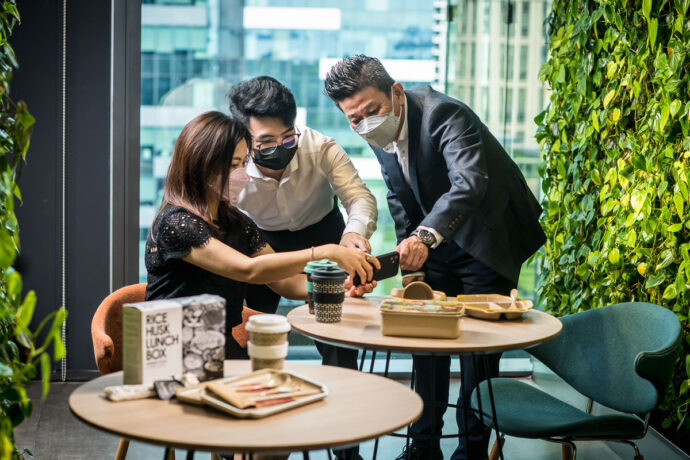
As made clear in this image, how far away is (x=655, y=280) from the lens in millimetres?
2840

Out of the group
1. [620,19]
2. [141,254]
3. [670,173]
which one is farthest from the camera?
[141,254]

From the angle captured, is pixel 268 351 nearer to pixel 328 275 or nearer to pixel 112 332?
pixel 328 275

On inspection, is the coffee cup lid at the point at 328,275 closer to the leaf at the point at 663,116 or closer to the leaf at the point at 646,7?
the leaf at the point at 663,116

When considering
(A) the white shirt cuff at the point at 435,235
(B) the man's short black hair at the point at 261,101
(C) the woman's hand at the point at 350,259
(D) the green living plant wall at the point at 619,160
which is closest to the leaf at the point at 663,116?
(D) the green living plant wall at the point at 619,160

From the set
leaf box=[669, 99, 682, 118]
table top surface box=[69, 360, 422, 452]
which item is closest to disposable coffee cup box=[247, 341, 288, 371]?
table top surface box=[69, 360, 422, 452]

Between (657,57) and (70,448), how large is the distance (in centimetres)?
292

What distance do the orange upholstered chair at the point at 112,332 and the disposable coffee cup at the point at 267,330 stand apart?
0.87 meters

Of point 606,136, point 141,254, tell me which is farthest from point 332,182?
point 141,254

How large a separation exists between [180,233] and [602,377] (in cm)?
149

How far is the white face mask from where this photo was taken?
10.0 ft

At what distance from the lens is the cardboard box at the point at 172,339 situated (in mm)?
1440

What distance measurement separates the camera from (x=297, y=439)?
126 centimetres

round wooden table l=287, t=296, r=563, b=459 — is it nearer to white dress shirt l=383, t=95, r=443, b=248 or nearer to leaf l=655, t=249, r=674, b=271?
leaf l=655, t=249, r=674, b=271

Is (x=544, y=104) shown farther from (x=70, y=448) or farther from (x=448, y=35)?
(x=70, y=448)
